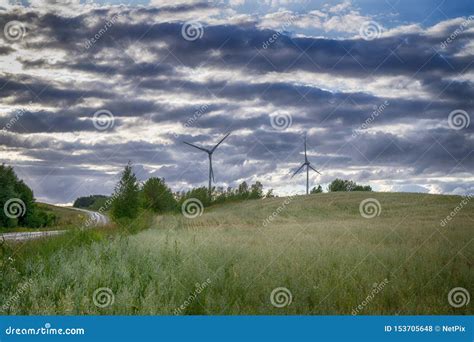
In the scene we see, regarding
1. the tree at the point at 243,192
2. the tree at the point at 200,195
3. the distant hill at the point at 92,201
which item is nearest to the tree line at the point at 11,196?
the distant hill at the point at 92,201

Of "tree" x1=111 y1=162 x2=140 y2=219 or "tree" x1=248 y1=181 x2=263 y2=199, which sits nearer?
"tree" x1=111 y1=162 x2=140 y2=219

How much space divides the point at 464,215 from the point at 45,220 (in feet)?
69.2

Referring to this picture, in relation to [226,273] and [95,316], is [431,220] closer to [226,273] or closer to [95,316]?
[226,273]

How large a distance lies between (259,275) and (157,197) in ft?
66.3

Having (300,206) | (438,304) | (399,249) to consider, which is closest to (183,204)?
(300,206)

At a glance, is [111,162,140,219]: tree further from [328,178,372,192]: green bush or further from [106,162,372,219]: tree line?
[328,178,372,192]: green bush

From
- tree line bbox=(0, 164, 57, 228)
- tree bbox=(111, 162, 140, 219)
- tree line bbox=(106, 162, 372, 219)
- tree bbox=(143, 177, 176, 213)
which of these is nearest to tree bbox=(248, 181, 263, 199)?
tree line bbox=(106, 162, 372, 219)

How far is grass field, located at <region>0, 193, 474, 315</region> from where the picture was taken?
9836 mm

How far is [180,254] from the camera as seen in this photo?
525 inches

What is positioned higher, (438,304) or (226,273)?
(226,273)

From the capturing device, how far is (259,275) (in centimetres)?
1135

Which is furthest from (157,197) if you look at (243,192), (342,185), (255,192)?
(255,192)

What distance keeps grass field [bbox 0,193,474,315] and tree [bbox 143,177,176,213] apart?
14538 millimetres

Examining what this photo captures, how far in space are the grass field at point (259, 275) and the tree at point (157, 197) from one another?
1454 cm
